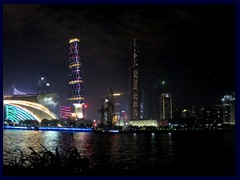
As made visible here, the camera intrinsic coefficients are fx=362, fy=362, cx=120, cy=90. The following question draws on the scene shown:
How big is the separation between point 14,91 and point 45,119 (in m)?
12.0

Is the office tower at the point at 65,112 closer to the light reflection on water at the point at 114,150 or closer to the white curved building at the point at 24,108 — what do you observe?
the white curved building at the point at 24,108

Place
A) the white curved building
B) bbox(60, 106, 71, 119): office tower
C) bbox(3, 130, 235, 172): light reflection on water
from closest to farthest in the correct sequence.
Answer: bbox(3, 130, 235, 172): light reflection on water, the white curved building, bbox(60, 106, 71, 119): office tower

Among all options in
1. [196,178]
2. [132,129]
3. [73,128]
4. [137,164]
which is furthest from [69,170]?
[73,128]

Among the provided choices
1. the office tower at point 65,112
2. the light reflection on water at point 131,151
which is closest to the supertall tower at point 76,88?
the office tower at point 65,112

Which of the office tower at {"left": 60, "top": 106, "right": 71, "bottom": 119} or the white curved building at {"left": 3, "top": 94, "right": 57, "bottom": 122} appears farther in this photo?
the office tower at {"left": 60, "top": 106, "right": 71, "bottom": 119}

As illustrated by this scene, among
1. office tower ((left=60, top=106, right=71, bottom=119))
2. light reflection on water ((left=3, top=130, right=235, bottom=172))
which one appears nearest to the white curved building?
office tower ((left=60, top=106, right=71, bottom=119))

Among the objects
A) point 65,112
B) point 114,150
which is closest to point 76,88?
point 65,112

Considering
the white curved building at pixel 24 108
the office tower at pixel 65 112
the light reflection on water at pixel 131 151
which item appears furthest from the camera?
the office tower at pixel 65 112

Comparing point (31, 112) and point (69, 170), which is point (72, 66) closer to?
point (31, 112)

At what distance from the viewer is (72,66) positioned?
61094mm

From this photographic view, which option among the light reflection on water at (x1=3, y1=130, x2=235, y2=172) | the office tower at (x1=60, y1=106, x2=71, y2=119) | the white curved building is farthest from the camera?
the office tower at (x1=60, y1=106, x2=71, y2=119)

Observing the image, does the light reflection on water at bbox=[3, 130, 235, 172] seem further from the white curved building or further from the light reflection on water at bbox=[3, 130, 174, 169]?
the white curved building

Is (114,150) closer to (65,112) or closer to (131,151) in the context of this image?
(131,151)

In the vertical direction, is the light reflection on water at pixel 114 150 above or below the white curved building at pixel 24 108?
below
